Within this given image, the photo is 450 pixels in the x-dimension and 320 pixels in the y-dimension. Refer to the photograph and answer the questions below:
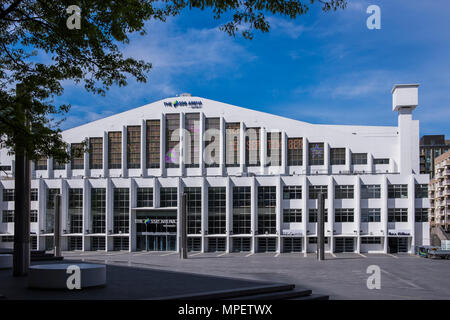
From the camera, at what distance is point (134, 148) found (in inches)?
2603

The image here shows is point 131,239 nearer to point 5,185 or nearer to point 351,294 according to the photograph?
point 5,185

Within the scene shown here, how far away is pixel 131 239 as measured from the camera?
61.9 metres

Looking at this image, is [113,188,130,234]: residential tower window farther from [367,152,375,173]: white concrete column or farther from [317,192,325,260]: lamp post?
[367,152,375,173]: white concrete column

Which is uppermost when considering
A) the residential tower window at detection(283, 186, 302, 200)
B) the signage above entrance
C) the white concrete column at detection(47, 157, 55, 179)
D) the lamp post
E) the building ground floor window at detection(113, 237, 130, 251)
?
the signage above entrance

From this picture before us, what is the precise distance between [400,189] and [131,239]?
109ft

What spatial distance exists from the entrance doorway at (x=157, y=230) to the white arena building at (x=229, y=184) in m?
0.13

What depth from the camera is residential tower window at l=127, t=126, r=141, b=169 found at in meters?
66.1

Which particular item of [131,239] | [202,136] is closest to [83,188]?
[131,239]

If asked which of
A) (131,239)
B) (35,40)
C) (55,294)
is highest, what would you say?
(35,40)

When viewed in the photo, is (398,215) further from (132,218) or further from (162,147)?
(132,218)

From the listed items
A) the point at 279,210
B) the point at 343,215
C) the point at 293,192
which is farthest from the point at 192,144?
the point at 343,215

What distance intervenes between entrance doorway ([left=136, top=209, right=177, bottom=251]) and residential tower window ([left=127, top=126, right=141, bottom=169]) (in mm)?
7072

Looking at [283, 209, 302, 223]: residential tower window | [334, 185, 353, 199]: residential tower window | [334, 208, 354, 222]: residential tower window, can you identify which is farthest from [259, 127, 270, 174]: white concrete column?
[334, 208, 354, 222]: residential tower window

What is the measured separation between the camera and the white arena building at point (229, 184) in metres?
59.6
